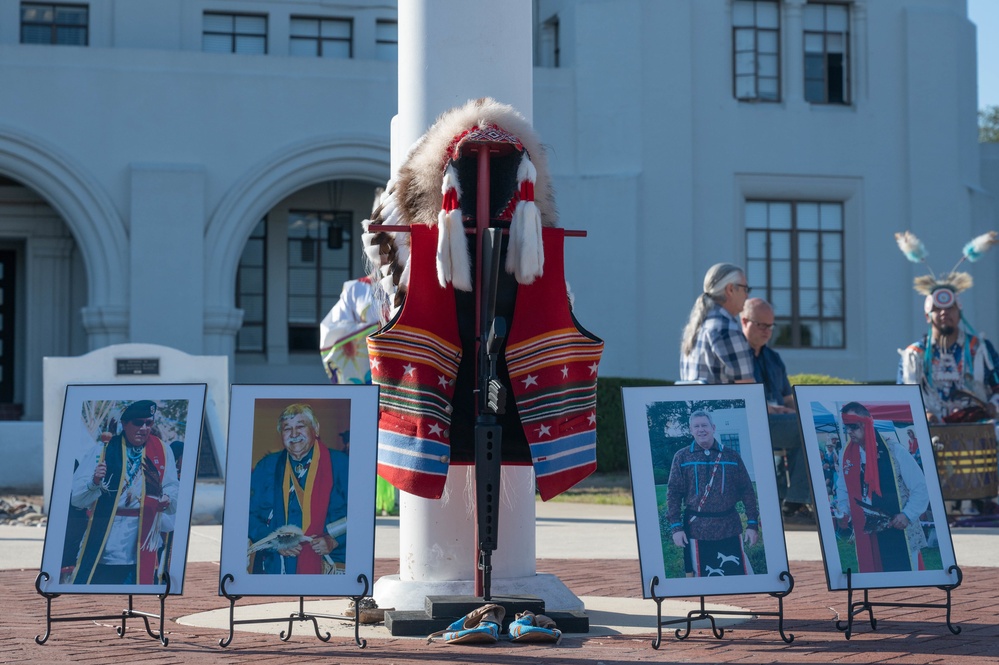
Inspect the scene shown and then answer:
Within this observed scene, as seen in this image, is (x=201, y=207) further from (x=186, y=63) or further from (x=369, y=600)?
(x=369, y=600)

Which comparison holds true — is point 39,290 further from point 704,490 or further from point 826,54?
point 704,490

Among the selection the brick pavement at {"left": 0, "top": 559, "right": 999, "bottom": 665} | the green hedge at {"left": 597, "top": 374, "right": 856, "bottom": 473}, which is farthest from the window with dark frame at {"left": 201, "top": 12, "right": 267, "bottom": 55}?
the brick pavement at {"left": 0, "top": 559, "right": 999, "bottom": 665}

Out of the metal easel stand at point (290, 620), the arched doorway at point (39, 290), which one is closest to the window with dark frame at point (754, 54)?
the arched doorway at point (39, 290)

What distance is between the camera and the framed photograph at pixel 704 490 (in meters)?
4.87

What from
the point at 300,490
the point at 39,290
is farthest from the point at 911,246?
the point at 39,290

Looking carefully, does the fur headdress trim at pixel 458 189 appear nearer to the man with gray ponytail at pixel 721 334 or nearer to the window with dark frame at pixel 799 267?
the man with gray ponytail at pixel 721 334

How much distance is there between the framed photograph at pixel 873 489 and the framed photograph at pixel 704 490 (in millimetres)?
188

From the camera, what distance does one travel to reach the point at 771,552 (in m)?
4.96

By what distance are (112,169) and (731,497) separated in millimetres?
13965

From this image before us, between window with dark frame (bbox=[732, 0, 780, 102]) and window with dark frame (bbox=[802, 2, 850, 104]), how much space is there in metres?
0.55

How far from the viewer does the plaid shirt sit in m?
8.01

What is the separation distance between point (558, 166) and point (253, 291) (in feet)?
16.9

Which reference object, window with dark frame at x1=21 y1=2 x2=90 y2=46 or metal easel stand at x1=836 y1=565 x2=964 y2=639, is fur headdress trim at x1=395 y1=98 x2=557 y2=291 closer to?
metal easel stand at x1=836 y1=565 x2=964 y2=639

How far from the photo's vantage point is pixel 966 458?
9609 mm
